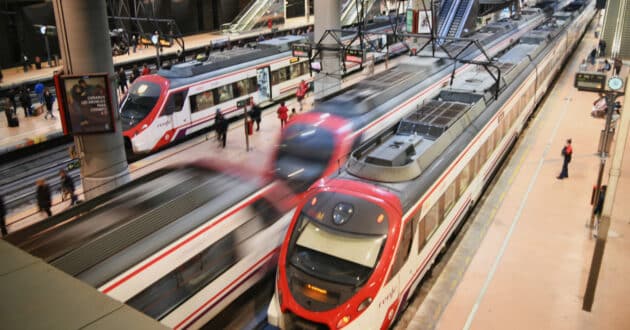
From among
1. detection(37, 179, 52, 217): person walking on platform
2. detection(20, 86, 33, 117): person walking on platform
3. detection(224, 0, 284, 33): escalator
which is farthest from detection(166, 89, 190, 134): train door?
detection(224, 0, 284, 33): escalator

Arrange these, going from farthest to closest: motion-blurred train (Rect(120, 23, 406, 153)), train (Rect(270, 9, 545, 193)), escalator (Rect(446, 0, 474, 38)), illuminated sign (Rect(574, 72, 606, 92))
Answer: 1. escalator (Rect(446, 0, 474, 38))
2. motion-blurred train (Rect(120, 23, 406, 153))
3. illuminated sign (Rect(574, 72, 606, 92))
4. train (Rect(270, 9, 545, 193))

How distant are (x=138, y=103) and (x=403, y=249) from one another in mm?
13330

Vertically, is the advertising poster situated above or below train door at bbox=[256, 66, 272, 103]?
above

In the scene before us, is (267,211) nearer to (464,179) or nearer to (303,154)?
(303,154)

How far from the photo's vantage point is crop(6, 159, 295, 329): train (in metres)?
8.16

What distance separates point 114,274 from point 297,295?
9.44ft

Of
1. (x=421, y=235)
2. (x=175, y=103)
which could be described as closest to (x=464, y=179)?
(x=421, y=235)

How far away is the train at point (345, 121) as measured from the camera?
13039 millimetres

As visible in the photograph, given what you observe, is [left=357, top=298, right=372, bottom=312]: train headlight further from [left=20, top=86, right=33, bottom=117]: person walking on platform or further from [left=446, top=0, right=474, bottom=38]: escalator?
[left=446, top=0, right=474, bottom=38]: escalator

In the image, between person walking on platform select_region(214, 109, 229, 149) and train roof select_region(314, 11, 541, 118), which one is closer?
train roof select_region(314, 11, 541, 118)

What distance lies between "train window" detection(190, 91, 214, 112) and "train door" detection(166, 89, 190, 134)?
421 mm

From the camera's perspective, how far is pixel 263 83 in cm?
2438

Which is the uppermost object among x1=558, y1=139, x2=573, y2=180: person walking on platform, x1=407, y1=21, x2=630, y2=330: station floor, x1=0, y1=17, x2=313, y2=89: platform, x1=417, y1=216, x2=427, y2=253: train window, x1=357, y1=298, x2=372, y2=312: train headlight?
x1=0, y1=17, x2=313, y2=89: platform

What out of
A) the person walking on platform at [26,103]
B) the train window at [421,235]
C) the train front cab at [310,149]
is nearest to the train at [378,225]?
the train window at [421,235]
